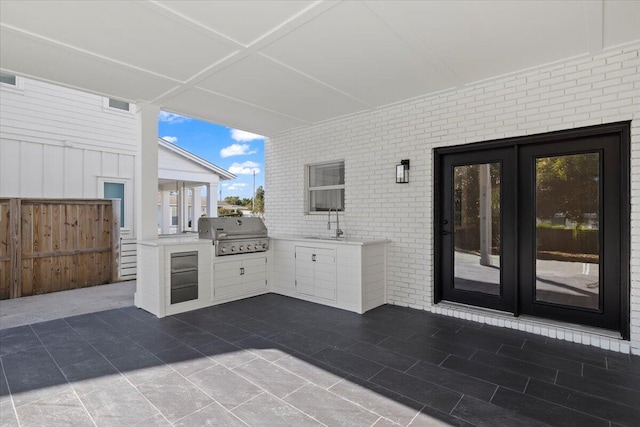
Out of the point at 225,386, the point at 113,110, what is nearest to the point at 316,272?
the point at 225,386

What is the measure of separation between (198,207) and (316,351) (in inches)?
339

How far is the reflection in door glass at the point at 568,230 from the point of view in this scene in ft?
11.4

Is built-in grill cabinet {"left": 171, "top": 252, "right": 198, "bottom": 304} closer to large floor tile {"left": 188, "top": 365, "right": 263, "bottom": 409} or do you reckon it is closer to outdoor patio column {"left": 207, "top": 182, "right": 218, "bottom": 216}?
large floor tile {"left": 188, "top": 365, "right": 263, "bottom": 409}

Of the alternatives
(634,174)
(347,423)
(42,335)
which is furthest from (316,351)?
(634,174)

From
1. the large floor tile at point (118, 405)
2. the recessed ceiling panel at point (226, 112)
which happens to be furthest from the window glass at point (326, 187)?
the large floor tile at point (118, 405)

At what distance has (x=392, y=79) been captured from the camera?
3961 millimetres

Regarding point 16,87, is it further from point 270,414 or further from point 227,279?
point 270,414

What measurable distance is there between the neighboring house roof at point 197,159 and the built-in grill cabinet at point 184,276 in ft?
14.9

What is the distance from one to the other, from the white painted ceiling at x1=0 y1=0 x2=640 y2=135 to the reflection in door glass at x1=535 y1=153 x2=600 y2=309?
111cm

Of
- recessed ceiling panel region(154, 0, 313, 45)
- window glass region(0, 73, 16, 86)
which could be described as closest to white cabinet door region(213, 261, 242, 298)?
recessed ceiling panel region(154, 0, 313, 45)

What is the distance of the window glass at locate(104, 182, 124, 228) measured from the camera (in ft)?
22.9

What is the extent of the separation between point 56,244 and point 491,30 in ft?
22.7

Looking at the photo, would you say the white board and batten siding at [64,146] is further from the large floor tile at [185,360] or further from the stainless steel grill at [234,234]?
the large floor tile at [185,360]

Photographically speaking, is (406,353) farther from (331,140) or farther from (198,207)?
(198,207)
